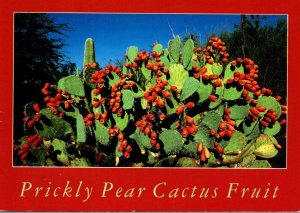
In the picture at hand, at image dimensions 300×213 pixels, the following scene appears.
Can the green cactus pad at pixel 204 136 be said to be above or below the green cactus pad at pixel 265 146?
above

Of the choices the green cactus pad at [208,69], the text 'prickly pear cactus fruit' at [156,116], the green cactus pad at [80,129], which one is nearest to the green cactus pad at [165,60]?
the text 'prickly pear cactus fruit' at [156,116]

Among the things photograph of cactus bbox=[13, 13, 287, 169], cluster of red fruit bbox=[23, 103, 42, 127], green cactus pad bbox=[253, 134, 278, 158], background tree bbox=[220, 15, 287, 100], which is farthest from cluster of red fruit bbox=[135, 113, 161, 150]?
background tree bbox=[220, 15, 287, 100]

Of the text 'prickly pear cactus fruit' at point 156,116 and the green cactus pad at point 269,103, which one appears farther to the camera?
the green cactus pad at point 269,103

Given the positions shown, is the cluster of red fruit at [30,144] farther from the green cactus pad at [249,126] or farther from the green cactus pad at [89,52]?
the green cactus pad at [249,126]

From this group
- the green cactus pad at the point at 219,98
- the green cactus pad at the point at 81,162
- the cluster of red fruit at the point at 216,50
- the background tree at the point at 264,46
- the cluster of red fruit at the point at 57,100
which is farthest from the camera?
the background tree at the point at 264,46

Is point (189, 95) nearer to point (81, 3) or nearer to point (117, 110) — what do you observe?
point (117, 110)

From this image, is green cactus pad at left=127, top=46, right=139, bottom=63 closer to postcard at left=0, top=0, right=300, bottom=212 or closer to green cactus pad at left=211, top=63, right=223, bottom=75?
postcard at left=0, top=0, right=300, bottom=212

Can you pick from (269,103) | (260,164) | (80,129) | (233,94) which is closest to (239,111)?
(233,94)
